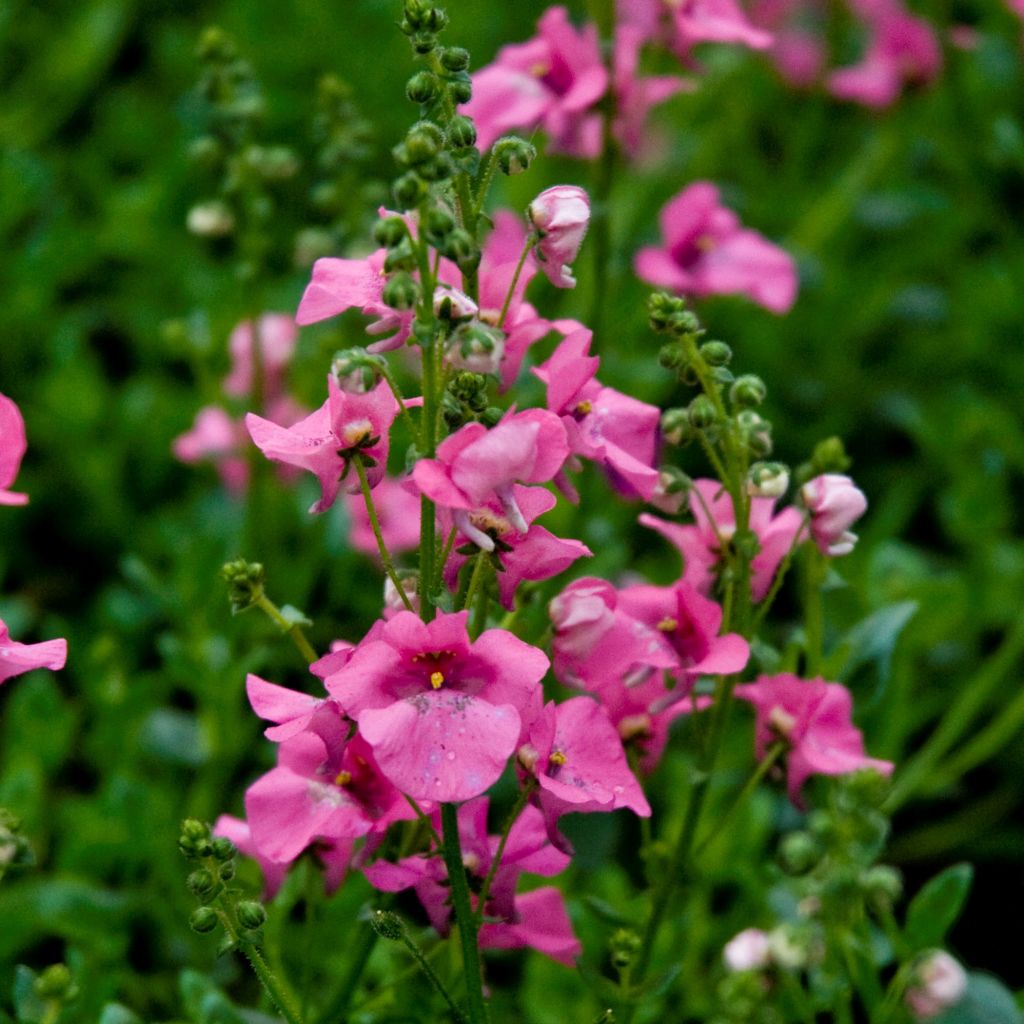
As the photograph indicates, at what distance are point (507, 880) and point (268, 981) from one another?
0.23 metres

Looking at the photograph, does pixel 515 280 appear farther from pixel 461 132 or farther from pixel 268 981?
pixel 268 981

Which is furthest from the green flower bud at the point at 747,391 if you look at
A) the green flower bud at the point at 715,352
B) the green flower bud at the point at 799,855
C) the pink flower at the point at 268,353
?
the pink flower at the point at 268,353

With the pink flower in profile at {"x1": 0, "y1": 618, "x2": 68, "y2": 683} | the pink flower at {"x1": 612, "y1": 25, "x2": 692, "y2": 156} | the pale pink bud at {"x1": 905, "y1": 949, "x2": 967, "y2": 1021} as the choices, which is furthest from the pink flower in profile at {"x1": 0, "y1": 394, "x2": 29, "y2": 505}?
the pink flower at {"x1": 612, "y1": 25, "x2": 692, "y2": 156}

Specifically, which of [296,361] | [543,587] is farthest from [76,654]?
[543,587]

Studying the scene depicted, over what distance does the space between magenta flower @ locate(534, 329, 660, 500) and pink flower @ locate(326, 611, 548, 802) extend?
7.2 inches

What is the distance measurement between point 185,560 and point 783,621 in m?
1.04

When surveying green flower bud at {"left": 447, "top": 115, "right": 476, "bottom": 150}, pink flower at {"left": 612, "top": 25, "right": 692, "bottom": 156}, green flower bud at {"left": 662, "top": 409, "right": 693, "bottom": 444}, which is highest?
green flower bud at {"left": 447, "top": 115, "right": 476, "bottom": 150}

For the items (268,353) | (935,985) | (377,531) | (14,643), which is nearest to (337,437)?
(377,531)

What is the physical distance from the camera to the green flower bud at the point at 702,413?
4.09ft

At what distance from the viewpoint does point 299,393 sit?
2.38 metres

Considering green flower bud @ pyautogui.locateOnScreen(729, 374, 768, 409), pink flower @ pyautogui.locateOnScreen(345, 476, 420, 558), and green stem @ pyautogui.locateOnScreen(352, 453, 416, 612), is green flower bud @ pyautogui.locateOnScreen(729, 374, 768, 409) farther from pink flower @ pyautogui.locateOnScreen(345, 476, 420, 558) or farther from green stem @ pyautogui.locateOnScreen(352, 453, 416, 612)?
pink flower @ pyautogui.locateOnScreen(345, 476, 420, 558)

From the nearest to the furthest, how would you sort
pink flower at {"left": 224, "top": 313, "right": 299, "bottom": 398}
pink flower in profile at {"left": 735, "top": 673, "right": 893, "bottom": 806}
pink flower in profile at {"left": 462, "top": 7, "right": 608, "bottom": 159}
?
pink flower in profile at {"left": 735, "top": 673, "right": 893, "bottom": 806} < pink flower in profile at {"left": 462, "top": 7, "right": 608, "bottom": 159} < pink flower at {"left": 224, "top": 313, "right": 299, "bottom": 398}

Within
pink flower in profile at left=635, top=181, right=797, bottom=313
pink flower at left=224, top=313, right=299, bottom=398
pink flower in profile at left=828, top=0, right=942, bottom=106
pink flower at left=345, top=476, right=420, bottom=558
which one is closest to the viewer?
pink flower in profile at left=635, top=181, right=797, bottom=313

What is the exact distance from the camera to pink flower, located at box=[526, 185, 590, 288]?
3.95 feet
